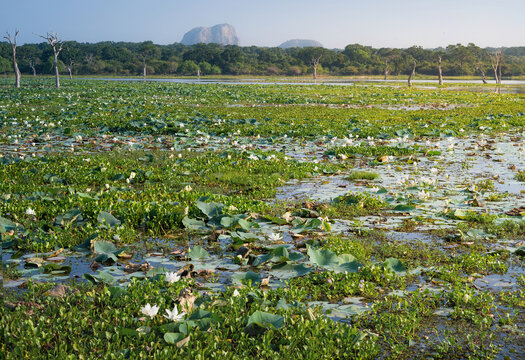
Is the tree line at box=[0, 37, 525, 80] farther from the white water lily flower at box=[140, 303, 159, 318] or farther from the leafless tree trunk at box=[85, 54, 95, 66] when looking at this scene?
the white water lily flower at box=[140, 303, 159, 318]

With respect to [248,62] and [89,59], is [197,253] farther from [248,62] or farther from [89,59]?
[248,62]

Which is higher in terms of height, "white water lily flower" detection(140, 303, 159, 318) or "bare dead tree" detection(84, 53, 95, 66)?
"bare dead tree" detection(84, 53, 95, 66)

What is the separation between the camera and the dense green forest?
134250 mm

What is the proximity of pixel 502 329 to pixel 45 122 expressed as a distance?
63.6ft

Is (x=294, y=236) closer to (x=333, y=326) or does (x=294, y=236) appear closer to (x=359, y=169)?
(x=333, y=326)

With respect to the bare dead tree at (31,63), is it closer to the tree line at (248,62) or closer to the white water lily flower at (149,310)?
the tree line at (248,62)

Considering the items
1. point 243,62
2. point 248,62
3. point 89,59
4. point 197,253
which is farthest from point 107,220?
point 248,62

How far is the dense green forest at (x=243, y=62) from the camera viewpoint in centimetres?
13425

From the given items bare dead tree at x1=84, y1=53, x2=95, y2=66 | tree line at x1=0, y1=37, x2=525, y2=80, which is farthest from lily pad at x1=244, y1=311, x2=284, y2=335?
bare dead tree at x1=84, y1=53, x2=95, y2=66

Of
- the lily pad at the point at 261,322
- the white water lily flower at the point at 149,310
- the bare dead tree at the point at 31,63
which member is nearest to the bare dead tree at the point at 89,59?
the bare dead tree at the point at 31,63

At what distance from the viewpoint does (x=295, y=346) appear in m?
3.47

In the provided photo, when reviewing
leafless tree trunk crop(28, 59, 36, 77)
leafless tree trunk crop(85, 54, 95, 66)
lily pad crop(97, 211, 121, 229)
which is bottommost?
lily pad crop(97, 211, 121, 229)

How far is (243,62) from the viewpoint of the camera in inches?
5960

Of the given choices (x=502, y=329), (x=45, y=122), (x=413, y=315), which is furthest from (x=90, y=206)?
(x=45, y=122)
